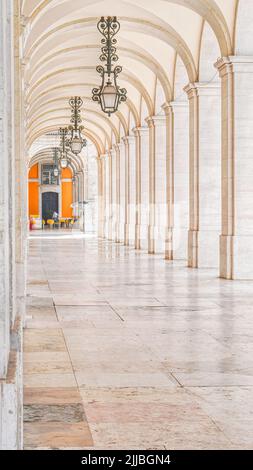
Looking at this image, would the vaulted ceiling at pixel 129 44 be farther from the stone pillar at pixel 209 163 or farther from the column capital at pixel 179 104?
the stone pillar at pixel 209 163

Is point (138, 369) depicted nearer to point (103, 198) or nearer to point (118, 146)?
point (118, 146)

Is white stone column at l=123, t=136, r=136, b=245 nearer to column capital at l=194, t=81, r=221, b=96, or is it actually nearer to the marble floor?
column capital at l=194, t=81, r=221, b=96

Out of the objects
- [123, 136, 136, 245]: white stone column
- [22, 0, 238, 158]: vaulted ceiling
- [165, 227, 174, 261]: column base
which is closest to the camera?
[22, 0, 238, 158]: vaulted ceiling

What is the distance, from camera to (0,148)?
3.18 metres

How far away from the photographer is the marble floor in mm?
4371

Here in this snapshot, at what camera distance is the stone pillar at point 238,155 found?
612 inches

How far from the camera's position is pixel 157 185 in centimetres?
2595

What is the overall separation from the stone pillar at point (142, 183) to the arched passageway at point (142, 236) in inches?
2.4

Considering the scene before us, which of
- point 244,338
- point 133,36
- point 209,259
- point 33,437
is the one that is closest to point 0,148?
point 33,437

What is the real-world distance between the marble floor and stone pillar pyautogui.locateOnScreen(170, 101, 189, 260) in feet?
30.3

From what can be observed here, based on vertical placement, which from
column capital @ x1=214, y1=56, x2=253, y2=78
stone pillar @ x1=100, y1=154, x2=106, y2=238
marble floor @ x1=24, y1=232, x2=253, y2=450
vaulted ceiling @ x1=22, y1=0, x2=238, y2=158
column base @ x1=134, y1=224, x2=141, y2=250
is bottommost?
marble floor @ x1=24, y1=232, x2=253, y2=450

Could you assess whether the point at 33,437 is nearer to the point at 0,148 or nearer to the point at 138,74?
the point at 0,148

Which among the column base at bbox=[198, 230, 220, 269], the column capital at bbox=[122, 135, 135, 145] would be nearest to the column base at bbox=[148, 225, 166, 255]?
the column base at bbox=[198, 230, 220, 269]

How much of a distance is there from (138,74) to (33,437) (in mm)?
22166
